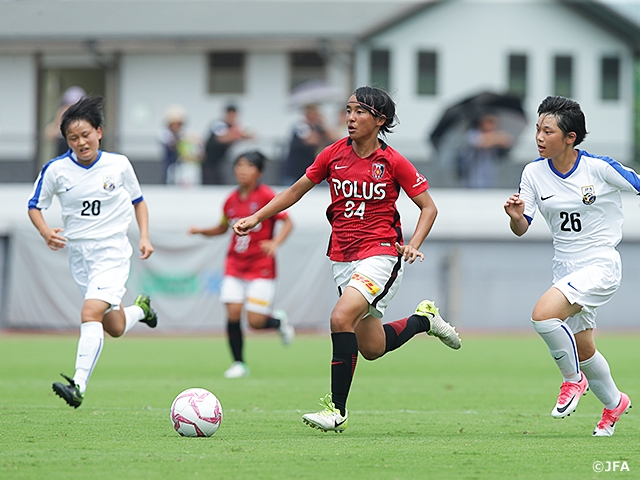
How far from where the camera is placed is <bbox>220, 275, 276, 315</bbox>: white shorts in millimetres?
12344

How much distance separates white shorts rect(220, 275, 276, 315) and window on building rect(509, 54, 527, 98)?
22660 millimetres

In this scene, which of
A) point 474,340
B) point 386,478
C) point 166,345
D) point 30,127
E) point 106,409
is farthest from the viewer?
point 30,127

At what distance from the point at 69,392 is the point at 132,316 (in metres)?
1.75

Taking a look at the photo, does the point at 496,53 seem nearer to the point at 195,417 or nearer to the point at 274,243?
the point at 274,243

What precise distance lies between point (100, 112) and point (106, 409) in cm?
243

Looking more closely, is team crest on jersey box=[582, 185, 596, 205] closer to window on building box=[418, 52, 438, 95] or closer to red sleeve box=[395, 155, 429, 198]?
red sleeve box=[395, 155, 429, 198]

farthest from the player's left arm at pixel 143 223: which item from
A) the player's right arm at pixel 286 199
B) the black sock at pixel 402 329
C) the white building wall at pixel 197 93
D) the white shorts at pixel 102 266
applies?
the white building wall at pixel 197 93

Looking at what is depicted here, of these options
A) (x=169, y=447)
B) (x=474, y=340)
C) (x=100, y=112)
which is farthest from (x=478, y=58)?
(x=169, y=447)

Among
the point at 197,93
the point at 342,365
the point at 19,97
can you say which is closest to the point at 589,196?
the point at 342,365

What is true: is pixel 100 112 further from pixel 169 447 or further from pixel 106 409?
pixel 169 447

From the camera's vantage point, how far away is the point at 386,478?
5312mm

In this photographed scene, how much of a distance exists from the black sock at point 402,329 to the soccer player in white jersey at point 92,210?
7.28ft

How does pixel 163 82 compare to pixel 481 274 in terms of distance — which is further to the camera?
pixel 163 82

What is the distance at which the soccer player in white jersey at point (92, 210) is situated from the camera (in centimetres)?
860
